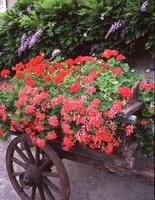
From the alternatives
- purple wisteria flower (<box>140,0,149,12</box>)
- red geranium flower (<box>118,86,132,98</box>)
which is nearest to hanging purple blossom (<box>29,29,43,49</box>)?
purple wisteria flower (<box>140,0,149,12</box>)

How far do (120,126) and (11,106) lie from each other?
1.05m

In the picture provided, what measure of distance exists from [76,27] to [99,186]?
1954 millimetres

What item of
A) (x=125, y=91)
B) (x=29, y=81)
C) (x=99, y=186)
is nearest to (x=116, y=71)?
(x=125, y=91)

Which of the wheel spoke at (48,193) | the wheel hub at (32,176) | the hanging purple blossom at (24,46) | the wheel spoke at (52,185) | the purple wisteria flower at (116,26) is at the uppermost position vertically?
the purple wisteria flower at (116,26)

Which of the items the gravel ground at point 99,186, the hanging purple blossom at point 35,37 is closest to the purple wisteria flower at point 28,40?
the hanging purple blossom at point 35,37

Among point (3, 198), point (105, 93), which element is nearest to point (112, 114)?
point (105, 93)

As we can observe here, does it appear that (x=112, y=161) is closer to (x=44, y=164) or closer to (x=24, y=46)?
(x=44, y=164)

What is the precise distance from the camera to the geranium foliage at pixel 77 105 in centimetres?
234

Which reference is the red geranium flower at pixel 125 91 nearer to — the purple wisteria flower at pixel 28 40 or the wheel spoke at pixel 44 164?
the wheel spoke at pixel 44 164

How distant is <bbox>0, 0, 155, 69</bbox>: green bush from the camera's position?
3.64 m

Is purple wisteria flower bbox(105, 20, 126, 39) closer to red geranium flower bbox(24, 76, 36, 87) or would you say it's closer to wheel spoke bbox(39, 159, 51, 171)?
red geranium flower bbox(24, 76, 36, 87)

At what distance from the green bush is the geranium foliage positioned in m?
0.75

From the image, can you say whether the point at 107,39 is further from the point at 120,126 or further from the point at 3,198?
the point at 3,198

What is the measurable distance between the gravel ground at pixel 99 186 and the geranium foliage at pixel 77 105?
43.5 inches
